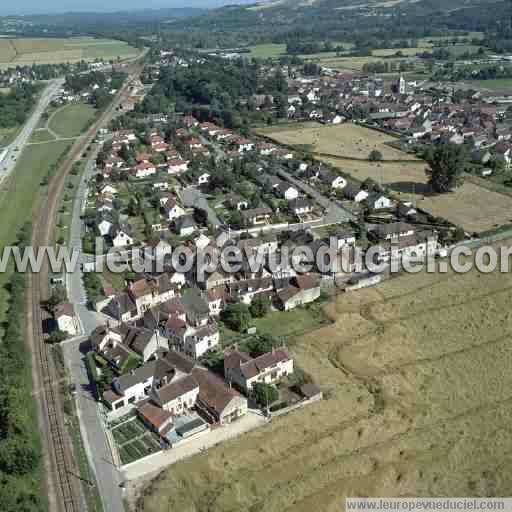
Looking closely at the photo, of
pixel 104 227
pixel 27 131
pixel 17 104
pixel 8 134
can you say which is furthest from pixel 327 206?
pixel 17 104

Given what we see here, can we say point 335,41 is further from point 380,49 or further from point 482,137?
point 482,137

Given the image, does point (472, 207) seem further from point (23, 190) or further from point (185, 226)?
point (23, 190)

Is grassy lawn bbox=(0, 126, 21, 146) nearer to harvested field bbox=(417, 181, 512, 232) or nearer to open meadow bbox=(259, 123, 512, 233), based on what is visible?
open meadow bbox=(259, 123, 512, 233)

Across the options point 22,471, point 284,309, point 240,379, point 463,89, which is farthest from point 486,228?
point 463,89

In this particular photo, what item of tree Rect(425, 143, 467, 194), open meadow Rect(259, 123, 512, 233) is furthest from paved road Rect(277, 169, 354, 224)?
tree Rect(425, 143, 467, 194)

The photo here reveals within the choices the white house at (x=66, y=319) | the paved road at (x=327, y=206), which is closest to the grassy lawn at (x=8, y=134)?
Result: the paved road at (x=327, y=206)
